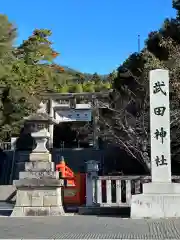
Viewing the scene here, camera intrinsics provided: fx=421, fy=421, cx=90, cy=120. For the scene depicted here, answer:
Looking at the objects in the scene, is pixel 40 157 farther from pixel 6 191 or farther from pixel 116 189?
pixel 6 191

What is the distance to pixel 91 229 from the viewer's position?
879cm

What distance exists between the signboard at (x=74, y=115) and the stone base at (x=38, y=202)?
2225 cm

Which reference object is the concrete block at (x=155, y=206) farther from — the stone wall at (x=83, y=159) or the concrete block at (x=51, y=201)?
the stone wall at (x=83, y=159)

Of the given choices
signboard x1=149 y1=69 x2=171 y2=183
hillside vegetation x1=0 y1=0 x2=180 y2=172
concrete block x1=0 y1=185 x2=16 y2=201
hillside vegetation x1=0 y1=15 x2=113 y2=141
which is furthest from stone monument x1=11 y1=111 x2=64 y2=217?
hillside vegetation x1=0 y1=15 x2=113 y2=141

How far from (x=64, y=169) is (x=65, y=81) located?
33.0m

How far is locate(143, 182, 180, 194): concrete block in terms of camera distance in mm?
10922

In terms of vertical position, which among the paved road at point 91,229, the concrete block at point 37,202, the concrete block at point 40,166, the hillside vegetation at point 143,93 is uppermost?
the hillside vegetation at point 143,93

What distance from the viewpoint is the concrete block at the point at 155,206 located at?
35.2 feet

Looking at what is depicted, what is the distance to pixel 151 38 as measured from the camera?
21.6 meters

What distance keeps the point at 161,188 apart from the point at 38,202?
3.68m

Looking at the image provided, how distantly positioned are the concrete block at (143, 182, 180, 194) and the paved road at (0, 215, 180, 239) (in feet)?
2.91

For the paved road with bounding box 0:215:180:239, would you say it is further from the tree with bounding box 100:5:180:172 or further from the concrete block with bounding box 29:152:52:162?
the tree with bounding box 100:5:180:172

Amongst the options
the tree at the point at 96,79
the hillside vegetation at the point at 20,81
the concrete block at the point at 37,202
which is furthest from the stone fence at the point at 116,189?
the tree at the point at 96,79

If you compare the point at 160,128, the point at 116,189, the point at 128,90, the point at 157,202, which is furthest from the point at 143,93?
the point at 157,202
